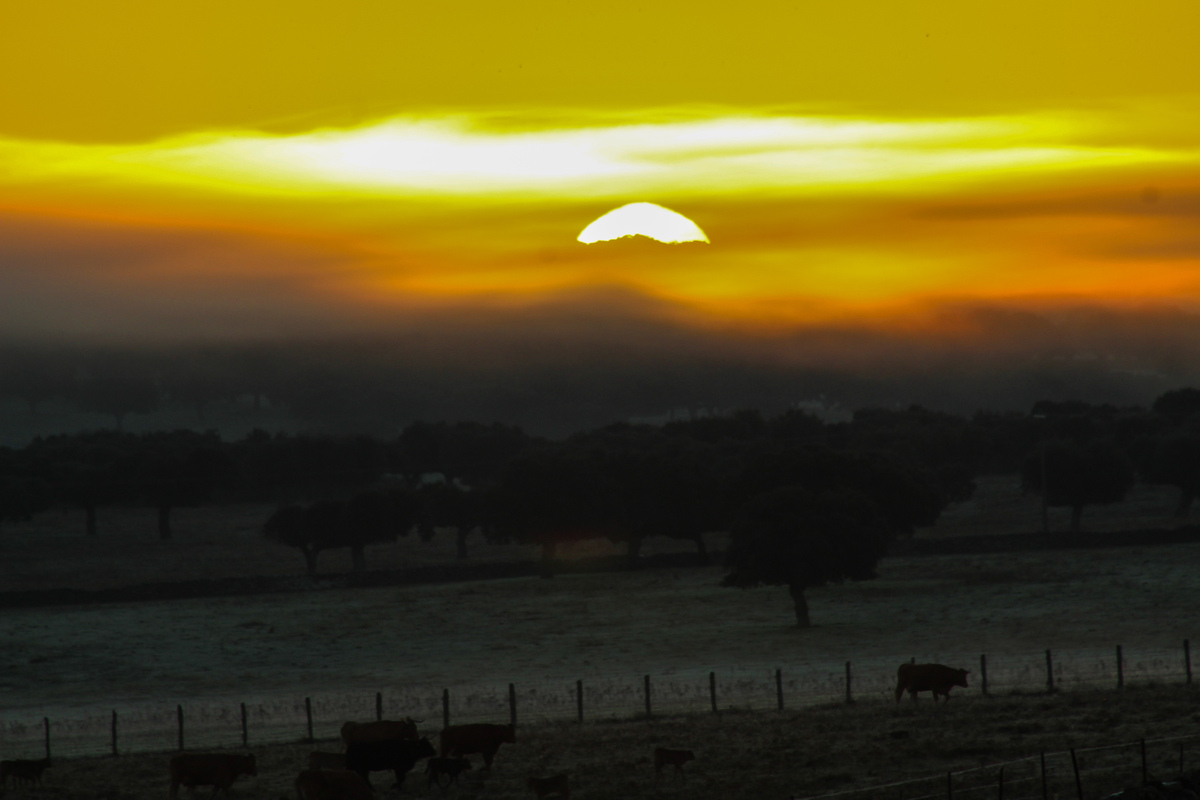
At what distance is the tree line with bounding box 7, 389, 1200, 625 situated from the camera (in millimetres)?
78125

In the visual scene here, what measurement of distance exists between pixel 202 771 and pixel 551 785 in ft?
26.4

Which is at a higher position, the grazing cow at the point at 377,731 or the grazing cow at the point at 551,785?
the grazing cow at the point at 377,731

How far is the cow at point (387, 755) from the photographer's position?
3412 centimetres

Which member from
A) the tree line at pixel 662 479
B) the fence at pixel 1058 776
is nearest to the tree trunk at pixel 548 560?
the tree line at pixel 662 479

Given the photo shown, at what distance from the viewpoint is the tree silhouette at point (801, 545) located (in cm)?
7344

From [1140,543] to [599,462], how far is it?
3917cm

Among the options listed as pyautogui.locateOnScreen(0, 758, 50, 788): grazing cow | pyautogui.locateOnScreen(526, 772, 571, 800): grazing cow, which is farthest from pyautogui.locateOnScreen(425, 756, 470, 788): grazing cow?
pyautogui.locateOnScreen(0, 758, 50, 788): grazing cow

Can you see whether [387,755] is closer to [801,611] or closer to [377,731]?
[377,731]

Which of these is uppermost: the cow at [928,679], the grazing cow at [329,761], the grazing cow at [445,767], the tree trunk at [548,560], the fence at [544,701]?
the tree trunk at [548,560]

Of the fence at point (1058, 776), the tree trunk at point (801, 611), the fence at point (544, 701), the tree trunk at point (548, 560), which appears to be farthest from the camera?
the tree trunk at point (548, 560)

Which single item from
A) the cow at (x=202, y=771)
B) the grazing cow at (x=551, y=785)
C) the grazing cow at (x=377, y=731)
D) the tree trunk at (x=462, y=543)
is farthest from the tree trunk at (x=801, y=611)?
the tree trunk at (x=462, y=543)

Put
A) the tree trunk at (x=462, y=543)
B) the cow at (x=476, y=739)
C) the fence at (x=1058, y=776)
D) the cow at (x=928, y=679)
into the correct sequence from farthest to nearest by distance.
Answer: the tree trunk at (x=462, y=543)
the cow at (x=928, y=679)
the cow at (x=476, y=739)
the fence at (x=1058, y=776)

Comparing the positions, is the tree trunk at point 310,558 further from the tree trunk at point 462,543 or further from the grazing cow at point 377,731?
the grazing cow at point 377,731

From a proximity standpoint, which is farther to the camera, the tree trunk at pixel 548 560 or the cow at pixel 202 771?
the tree trunk at pixel 548 560
